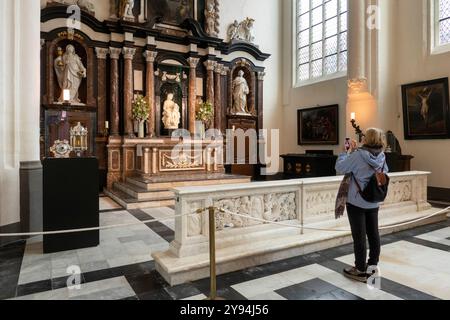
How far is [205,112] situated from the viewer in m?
11.8

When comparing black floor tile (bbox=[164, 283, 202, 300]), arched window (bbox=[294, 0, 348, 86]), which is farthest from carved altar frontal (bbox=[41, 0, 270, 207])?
black floor tile (bbox=[164, 283, 202, 300])

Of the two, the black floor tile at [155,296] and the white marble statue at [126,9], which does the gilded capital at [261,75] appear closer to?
the white marble statue at [126,9]

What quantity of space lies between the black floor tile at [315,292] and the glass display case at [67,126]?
26.7ft

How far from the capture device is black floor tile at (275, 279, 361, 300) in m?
3.00

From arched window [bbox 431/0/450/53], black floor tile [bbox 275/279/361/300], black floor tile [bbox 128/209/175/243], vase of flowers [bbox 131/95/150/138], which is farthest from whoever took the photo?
vase of flowers [bbox 131/95/150/138]

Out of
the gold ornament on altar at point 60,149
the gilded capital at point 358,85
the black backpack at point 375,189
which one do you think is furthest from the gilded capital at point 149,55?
the black backpack at point 375,189

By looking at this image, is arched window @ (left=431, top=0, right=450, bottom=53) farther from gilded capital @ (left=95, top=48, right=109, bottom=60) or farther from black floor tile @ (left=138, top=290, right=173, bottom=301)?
gilded capital @ (left=95, top=48, right=109, bottom=60)

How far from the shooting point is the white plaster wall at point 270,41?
13.5m

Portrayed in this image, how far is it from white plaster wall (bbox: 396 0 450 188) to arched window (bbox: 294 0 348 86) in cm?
230

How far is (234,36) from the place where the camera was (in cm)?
1311

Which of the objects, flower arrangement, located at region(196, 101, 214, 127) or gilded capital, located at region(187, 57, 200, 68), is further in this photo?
gilded capital, located at region(187, 57, 200, 68)

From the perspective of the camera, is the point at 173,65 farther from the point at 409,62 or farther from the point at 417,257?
the point at 417,257

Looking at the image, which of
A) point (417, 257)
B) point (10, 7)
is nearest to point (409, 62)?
point (417, 257)
